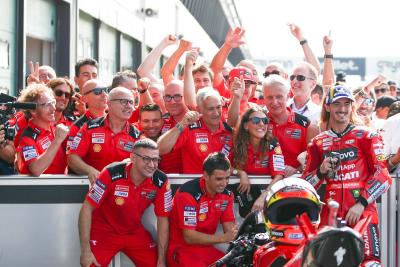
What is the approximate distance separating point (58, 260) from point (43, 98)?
148cm

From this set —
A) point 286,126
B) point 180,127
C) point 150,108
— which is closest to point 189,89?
point 150,108

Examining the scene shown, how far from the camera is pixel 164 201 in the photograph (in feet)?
25.8

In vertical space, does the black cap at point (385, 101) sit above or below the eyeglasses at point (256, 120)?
above

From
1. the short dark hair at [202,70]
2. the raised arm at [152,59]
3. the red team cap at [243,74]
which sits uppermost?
the raised arm at [152,59]

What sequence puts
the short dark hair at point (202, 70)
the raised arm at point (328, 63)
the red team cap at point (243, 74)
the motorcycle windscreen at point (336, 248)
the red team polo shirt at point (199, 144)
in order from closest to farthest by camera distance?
1. the motorcycle windscreen at point (336, 248)
2. the red team polo shirt at point (199, 144)
3. the red team cap at point (243, 74)
4. the short dark hair at point (202, 70)
5. the raised arm at point (328, 63)

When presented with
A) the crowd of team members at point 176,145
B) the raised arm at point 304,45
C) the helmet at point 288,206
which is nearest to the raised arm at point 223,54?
the raised arm at point 304,45

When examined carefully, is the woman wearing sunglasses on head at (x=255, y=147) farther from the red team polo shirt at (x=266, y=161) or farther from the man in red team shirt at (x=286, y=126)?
the man in red team shirt at (x=286, y=126)

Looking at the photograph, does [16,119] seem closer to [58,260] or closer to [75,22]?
[58,260]

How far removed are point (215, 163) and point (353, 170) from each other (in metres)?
1.15

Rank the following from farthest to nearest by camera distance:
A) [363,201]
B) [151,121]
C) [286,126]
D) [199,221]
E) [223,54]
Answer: [223,54], [151,121], [286,126], [199,221], [363,201]

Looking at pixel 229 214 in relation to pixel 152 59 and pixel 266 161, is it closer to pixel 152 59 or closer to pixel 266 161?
pixel 266 161

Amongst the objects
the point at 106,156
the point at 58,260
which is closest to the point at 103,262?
the point at 58,260

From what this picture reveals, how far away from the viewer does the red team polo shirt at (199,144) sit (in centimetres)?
847

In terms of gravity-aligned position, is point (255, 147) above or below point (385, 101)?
below
